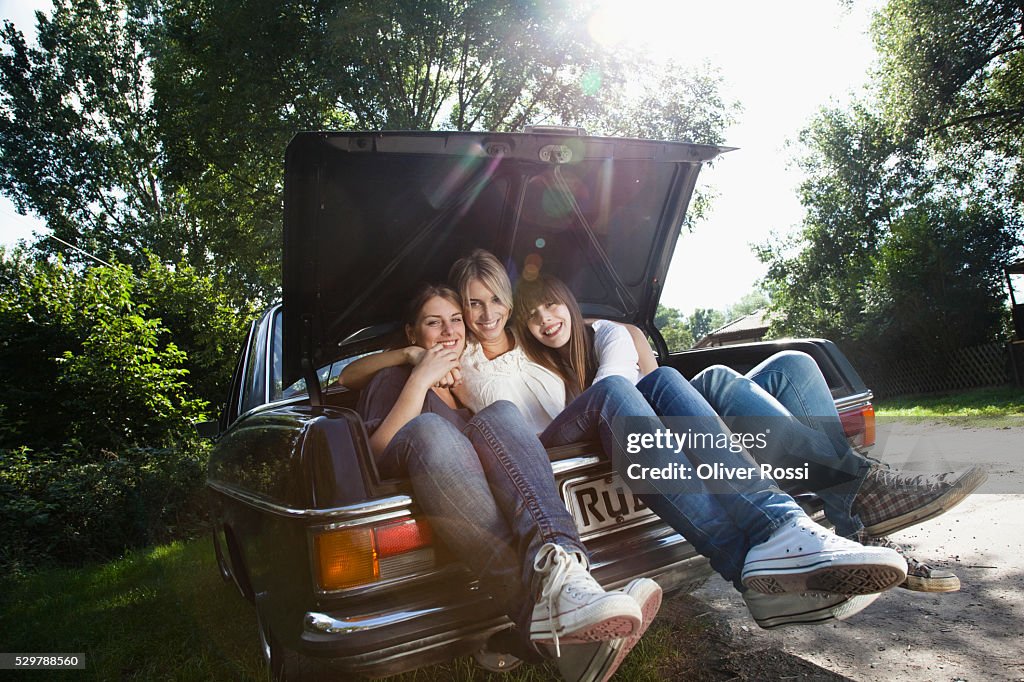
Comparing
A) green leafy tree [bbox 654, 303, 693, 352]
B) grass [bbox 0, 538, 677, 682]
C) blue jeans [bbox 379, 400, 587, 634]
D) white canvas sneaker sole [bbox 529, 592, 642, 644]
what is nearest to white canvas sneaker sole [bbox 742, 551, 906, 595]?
white canvas sneaker sole [bbox 529, 592, 642, 644]

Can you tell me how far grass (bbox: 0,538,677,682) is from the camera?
2898 mm

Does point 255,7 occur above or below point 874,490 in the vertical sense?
above

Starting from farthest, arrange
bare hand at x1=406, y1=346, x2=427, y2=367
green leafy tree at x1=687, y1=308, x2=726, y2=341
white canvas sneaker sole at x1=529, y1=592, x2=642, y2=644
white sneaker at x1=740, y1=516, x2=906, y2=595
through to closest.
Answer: green leafy tree at x1=687, y1=308, x2=726, y2=341
bare hand at x1=406, y1=346, x2=427, y2=367
white sneaker at x1=740, y1=516, x2=906, y2=595
white canvas sneaker sole at x1=529, y1=592, x2=642, y2=644

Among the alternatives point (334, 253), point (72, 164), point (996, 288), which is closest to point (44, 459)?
point (334, 253)

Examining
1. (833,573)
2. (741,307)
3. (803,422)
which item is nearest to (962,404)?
(803,422)

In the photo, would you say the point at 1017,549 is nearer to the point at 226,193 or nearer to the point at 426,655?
the point at 426,655

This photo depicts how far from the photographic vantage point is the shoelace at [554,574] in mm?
1778

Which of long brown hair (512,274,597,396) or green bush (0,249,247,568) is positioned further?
green bush (0,249,247,568)

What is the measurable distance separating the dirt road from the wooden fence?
46.3ft

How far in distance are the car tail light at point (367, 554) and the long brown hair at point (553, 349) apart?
1.23 meters

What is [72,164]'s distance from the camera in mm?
19922

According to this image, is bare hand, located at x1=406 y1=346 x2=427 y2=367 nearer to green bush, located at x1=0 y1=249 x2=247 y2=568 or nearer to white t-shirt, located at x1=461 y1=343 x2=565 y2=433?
white t-shirt, located at x1=461 y1=343 x2=565 y2=433

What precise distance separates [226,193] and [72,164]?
425 inches

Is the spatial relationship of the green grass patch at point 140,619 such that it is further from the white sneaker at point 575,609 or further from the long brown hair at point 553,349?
the long brown hair at point 553,349
